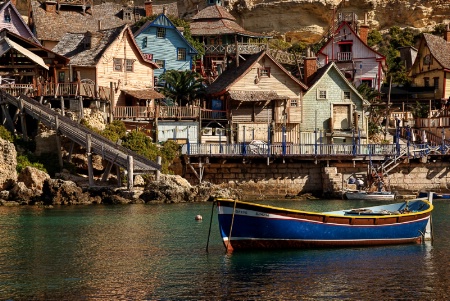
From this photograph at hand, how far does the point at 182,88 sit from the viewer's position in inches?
2781

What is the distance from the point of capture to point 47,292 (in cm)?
2884

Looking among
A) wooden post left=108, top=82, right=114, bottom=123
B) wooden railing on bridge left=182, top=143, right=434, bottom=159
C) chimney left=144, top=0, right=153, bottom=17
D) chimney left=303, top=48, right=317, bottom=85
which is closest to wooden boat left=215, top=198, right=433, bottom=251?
wooden railing on bridge left=182, top=143, right=434, bottom=159

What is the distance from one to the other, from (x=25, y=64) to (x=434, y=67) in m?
35.9

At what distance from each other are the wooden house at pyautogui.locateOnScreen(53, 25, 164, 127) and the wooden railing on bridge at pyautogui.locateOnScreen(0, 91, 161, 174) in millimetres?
6326

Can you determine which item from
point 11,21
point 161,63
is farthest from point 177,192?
point 11,21

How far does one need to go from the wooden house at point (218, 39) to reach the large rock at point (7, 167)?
2931 cm

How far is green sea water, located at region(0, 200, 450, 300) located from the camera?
28.9 m

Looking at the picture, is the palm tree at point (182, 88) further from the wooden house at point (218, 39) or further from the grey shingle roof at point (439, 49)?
the grey shingle roof at point (439, 49)

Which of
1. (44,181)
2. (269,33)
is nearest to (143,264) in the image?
(44,181)

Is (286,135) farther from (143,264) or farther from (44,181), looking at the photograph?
(143,264)

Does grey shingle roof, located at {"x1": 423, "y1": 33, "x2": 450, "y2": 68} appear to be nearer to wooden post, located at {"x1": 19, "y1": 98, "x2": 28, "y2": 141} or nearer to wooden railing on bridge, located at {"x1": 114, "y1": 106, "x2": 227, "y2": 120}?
wooden railing on bridge, located at {"x1": 114, "y1": 106, "x2": 227, "y2": 120}

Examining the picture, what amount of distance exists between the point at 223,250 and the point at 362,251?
17.0 feet

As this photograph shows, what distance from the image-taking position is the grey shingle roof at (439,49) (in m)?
82.9

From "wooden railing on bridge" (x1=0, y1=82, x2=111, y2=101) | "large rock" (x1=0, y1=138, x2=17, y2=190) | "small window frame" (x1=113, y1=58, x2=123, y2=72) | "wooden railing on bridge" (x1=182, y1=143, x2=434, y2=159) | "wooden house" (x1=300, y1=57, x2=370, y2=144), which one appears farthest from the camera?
"wooden house" (x1=300, y1=57, x2=370, y2=144)
